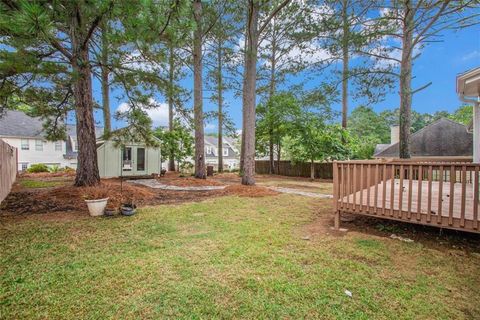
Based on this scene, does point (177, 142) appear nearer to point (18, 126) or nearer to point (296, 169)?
point (296, 169)

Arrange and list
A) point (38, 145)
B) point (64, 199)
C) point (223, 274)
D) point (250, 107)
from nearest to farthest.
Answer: point (223, 274), point (64, 199), point (250, 107), point (38, 145)

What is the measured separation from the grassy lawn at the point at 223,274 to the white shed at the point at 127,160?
9267mm

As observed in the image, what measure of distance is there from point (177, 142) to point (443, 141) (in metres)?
18.6

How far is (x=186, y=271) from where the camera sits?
9.18 feet

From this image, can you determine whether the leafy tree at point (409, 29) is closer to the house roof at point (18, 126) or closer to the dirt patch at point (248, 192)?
the dirt patch at point (248, 192)

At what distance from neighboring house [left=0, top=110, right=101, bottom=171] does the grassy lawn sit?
2098 centimetres

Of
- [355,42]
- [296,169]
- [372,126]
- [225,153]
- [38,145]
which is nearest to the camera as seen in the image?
[355,42]

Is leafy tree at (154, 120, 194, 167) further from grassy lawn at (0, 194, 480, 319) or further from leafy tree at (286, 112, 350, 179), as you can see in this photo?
grassy lawn at (0, 194, 480, 319)

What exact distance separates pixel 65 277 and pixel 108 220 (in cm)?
248

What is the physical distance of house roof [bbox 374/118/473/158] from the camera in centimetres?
1502

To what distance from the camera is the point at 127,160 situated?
13719mm

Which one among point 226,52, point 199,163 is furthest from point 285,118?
point 199,163

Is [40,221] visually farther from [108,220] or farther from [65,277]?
[65,277]

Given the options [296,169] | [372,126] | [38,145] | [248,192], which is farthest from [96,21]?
[372,126]
